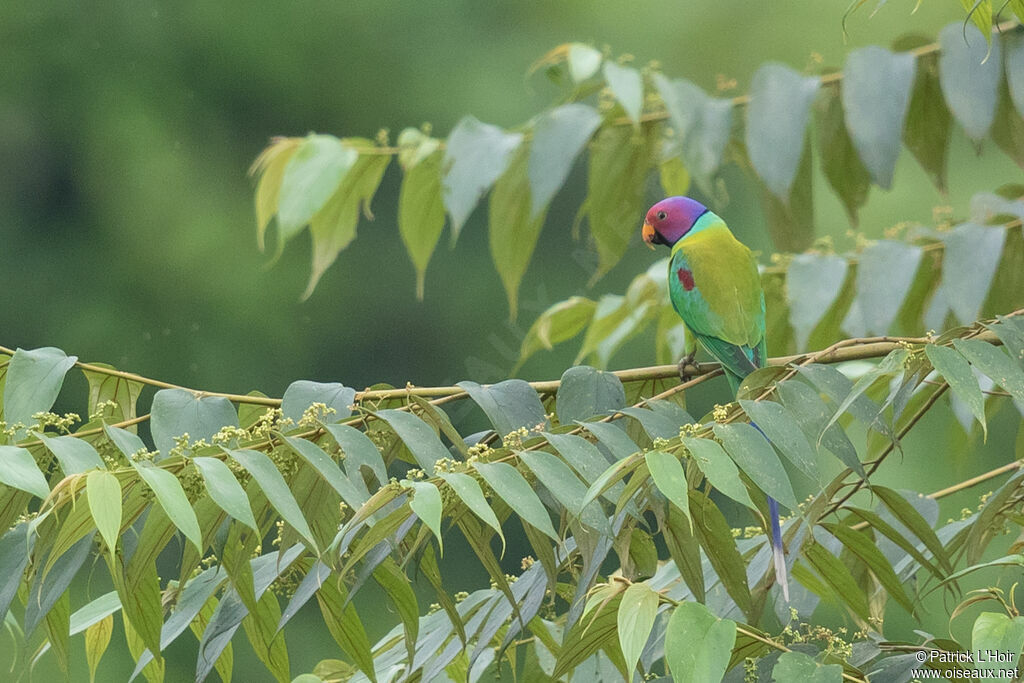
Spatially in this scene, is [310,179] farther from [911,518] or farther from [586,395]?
[911,518]

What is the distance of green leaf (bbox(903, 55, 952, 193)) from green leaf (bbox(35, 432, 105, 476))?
1.02 meters

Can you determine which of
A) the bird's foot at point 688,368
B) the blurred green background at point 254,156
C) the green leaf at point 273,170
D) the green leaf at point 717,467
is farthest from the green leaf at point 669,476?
the blurred green background at point 254,156

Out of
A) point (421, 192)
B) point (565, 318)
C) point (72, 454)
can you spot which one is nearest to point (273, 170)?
point (421, 192)

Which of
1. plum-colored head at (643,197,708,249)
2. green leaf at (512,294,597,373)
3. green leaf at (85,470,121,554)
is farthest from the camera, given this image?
plum-colored head at (643,197,708,249)

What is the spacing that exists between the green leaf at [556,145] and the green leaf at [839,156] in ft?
0.91

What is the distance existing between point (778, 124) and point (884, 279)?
21 centimetres

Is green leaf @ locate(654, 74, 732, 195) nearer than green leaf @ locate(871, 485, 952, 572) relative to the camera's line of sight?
No

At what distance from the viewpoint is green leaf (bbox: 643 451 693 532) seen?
0.68 meters

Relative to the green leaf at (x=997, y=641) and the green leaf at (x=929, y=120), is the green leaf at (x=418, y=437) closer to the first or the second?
the green leaf at (x=997, y=641)

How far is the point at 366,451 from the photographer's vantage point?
0.82m

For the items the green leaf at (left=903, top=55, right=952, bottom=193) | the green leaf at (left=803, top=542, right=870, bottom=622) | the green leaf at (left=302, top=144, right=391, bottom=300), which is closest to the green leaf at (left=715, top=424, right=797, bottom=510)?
the green leaf at (left=803, top=542, right=870, bottom=622)

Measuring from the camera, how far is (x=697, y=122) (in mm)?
1421

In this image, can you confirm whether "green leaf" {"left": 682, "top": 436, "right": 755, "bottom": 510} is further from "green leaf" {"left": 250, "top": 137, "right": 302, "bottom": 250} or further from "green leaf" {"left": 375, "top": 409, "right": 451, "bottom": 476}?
"green leaf" {"left": 250, "top": 137, "right": 302, "bottom": 250}

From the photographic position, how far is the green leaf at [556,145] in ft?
4.28
